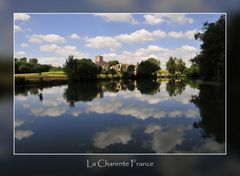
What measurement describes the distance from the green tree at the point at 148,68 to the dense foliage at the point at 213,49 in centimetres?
26

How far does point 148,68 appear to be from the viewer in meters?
3.52

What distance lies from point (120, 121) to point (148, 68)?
405 mm

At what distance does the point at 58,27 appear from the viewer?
135 inches

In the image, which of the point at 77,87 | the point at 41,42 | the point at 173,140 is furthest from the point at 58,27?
the point at 173,140

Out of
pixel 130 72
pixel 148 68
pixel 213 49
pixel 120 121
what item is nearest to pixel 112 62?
pixel 130 72

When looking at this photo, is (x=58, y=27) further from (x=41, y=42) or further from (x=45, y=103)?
(x=45, y=103)

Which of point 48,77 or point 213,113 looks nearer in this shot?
point 213,113

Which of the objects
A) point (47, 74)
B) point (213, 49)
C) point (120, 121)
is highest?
point (213, 49)

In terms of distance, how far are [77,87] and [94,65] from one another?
186 millimetres

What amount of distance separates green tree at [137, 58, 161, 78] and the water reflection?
5.6 inches

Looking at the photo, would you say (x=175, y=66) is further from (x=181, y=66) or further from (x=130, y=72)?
(x=130, y=72)

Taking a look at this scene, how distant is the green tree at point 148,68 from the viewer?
348 centimetres

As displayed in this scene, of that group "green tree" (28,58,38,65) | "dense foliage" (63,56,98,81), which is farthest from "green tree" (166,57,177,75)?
"green tree" (28,58,38,65)

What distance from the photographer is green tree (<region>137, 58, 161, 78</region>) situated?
Result: 3484 millimetres
